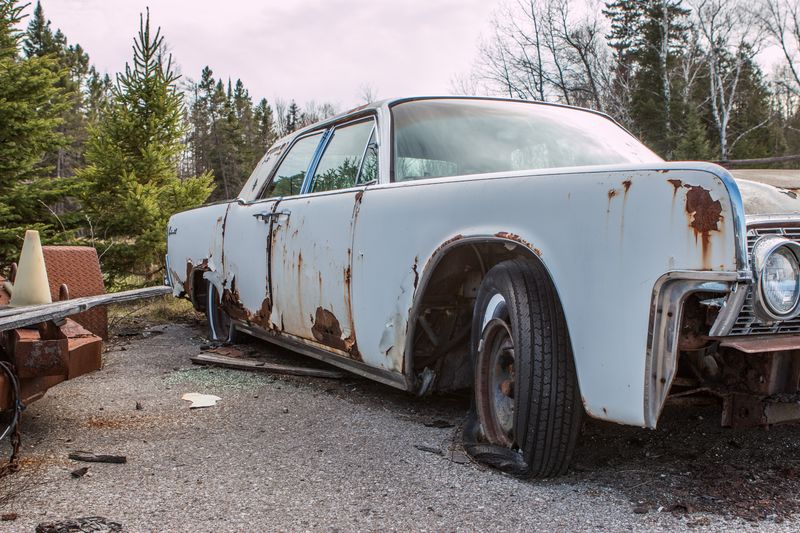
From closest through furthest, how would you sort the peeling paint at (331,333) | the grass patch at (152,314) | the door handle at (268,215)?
the peeling paint at (331,333) → the door handle at (268,215) → the grass patch at (152,314)

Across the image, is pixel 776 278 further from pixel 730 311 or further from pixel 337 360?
pixel 337 360

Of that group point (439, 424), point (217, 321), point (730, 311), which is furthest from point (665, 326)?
point (217, 321)

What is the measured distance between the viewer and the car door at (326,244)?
3336mm

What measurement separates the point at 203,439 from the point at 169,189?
7.32 metres

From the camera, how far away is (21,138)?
27.9ft

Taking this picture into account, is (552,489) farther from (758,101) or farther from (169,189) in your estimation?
(758,101)

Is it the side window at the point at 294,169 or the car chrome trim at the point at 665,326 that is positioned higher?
the side window at the point at 294,169

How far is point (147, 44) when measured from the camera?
970cm

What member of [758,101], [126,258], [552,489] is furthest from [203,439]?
[758,101]

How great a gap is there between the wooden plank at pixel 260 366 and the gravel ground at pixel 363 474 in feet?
1.71

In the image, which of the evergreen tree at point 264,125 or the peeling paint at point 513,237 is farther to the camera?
the evergreen tree at point 264,125

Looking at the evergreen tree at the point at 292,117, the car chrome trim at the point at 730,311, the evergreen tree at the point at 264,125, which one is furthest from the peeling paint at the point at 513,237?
the evergreen tree at the point at 292,117

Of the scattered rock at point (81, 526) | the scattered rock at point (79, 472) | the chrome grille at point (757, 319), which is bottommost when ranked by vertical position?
the scattered rock at point (79, 472)

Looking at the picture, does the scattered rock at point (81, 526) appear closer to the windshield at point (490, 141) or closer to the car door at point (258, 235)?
the windshield at point (490, 141)
